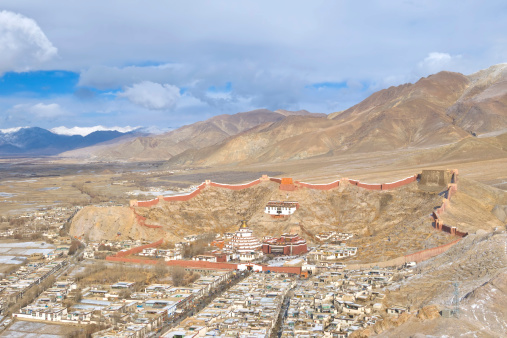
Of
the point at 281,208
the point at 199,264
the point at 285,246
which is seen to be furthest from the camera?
the point at 281,208

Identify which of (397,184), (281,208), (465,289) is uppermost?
(397,184)

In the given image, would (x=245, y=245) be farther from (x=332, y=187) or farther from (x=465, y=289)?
(x=465, y=289)

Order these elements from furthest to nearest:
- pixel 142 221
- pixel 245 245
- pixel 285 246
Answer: pixel 142 221 < pixel 245 245 < pixel 285 246

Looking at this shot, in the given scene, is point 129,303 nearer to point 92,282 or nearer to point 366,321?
point 92,282

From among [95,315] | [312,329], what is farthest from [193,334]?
[95,315]

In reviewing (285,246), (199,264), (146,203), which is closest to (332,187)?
(285,246)

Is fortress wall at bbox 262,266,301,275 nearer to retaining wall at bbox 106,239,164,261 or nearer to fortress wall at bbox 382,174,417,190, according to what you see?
retaining wall at bbox 106,239,164,261

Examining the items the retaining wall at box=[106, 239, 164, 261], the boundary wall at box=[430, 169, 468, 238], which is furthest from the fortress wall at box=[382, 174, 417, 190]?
the retaining wall at box=[106, 239, 164, 261]

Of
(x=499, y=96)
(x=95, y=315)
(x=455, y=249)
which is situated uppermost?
(x=499, y=96)

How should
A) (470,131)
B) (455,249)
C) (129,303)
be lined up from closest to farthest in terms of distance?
1. (129,303)
2. (455,249)
3. (470,131)
